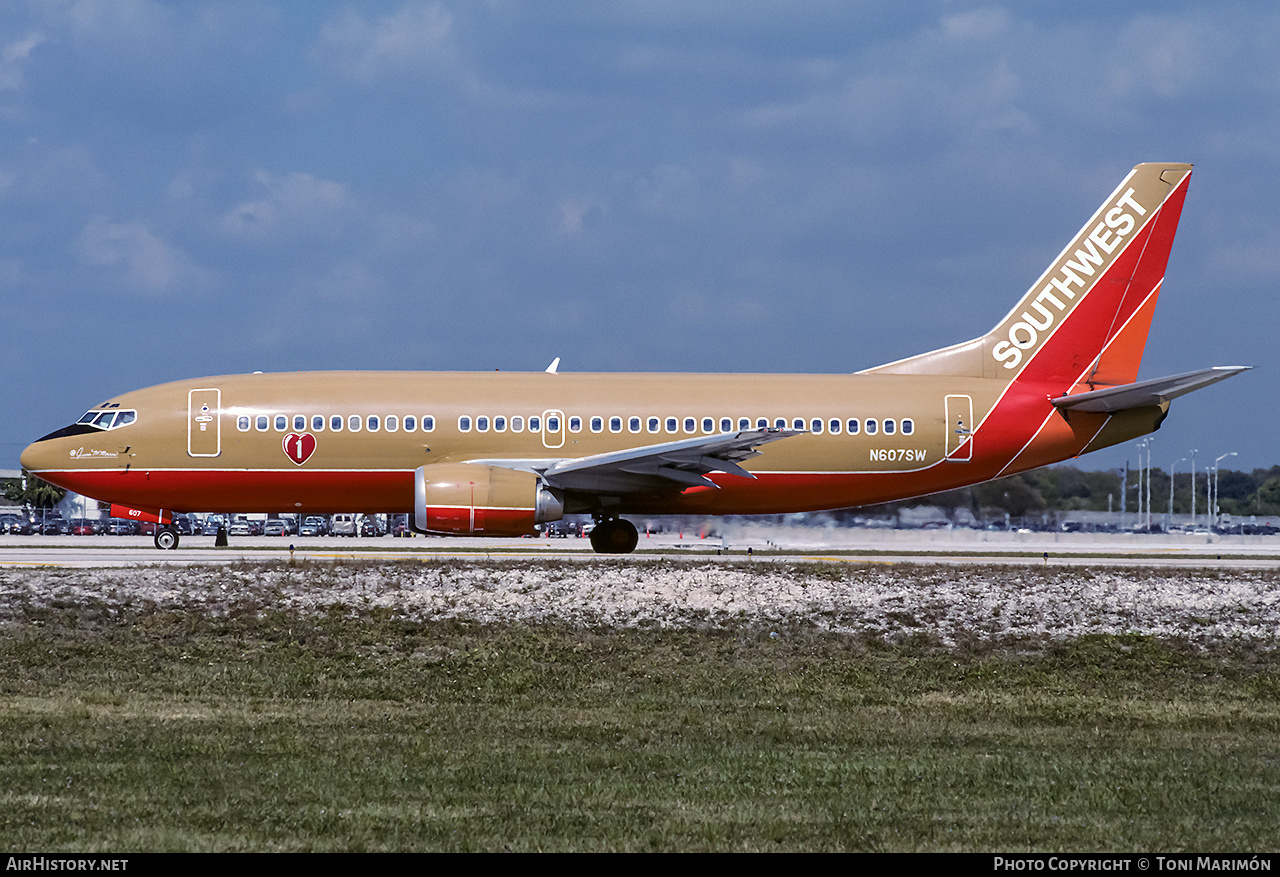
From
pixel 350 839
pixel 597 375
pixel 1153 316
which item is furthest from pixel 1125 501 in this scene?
pixel 350 839

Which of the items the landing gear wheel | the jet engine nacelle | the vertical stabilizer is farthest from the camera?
the vertical stabilizer

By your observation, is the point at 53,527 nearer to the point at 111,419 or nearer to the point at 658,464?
the point at 111,419

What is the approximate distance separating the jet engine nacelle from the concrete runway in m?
1.13

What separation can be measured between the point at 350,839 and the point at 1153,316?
29587mm

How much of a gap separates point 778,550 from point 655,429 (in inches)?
438

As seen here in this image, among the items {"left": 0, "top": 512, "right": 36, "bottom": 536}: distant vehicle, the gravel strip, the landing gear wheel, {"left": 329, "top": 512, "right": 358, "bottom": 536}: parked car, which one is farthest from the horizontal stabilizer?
{"left": 0, "top": 512, "right": 36, "bottom": 536}: distant vehicle

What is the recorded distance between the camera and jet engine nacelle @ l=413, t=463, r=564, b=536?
90.5 feet

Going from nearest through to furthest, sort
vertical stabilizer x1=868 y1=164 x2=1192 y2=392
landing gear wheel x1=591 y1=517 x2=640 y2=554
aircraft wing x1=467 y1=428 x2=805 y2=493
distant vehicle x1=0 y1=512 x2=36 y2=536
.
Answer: aircraft wing x1=467 y1=428 x2=805 y2=493 < landing gear wheel x1=591 y1=517 x2=640 y2=554 < vertical stabilizer x1=868 y1=164 x2=1192 y2=392 < distant vehicle x1=0 y1=512 x2=36 y2=536

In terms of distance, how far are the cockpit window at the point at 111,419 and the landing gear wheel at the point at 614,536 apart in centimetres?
1075

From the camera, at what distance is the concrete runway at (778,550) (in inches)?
1163

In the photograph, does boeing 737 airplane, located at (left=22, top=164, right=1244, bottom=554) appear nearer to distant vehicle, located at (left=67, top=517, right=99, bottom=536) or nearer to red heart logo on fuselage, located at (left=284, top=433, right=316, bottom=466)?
red heart logo on fuselage, located at (left=284, top=433, right=316, bottom=466)

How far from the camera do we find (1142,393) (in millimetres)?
30125

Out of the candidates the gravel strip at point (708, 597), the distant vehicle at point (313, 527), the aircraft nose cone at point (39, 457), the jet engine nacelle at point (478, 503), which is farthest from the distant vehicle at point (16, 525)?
the gravel strip at point (708, 597)
